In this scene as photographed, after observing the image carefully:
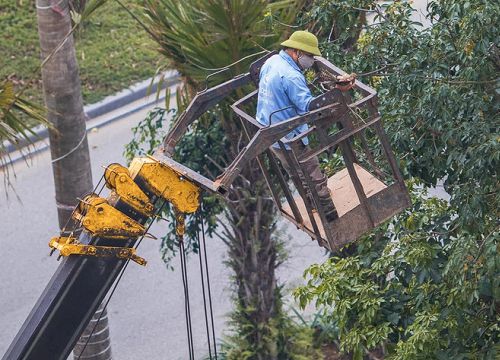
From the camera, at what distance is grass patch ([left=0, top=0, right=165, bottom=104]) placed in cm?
1761

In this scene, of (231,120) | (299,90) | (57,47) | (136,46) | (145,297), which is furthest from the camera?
(136,46)

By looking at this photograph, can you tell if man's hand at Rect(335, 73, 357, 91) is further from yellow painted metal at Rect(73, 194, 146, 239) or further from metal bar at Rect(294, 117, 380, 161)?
yellow painted metal at Rect(73, 194, 146, 239)

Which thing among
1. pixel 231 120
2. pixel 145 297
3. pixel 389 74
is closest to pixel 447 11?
pixel 389 74

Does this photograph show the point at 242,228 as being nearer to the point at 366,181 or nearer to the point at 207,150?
the point at 207,150

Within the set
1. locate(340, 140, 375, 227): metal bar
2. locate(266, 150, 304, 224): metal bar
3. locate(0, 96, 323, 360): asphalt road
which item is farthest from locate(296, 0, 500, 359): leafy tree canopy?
locate(0, 96, 323, 360): asphalt road

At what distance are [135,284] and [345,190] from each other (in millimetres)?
6200

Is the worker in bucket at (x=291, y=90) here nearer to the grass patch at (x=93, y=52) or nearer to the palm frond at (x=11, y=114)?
the palm frond at (x=11, y=114)

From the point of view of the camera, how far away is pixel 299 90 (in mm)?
7336

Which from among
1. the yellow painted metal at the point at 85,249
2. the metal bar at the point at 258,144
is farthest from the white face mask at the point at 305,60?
the yellow painted metal at the point at 85,249

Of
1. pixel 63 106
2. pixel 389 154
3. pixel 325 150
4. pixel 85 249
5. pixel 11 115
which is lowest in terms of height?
pixel 85 249

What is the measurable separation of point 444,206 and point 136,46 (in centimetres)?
1103

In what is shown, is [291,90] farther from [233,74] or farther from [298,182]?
[233,74]

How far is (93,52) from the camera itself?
724 inches

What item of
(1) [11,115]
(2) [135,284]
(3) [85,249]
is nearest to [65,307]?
(3) [85,249]
